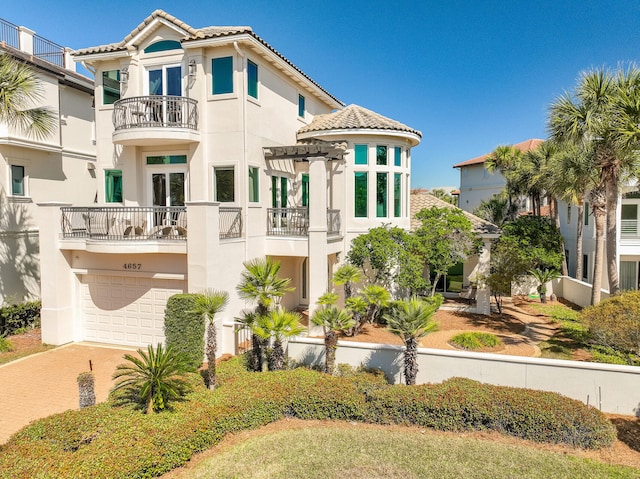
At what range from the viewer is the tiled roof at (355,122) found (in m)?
18.6

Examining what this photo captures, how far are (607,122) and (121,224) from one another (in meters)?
17.3

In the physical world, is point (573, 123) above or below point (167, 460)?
above

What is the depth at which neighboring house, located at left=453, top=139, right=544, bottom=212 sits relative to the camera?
4959cm

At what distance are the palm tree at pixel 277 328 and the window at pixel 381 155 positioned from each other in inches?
410

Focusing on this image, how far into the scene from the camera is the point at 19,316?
16938 mm

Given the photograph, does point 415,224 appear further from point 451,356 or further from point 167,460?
point 167,460

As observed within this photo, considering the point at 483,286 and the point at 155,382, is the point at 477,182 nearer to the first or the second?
the point at 483,286

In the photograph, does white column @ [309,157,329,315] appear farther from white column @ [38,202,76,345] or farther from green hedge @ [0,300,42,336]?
green hedge @ [0,300,42,336]

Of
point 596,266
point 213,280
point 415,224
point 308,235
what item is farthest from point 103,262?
point 596,266

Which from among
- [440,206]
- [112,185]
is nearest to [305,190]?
[440,206]

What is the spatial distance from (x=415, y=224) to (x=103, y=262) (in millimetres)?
15139

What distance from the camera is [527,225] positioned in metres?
23.8

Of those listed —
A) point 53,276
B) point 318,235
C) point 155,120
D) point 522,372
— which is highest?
point 155,120

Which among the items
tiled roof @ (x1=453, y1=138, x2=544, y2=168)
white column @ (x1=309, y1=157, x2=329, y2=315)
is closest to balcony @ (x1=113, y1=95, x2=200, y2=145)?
white column @ (x1=309, y1=157, x2=329, y2=315)
